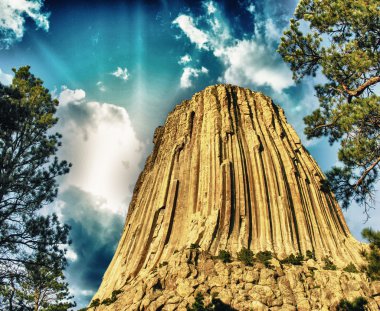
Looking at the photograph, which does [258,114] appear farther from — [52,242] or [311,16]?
[52,242]

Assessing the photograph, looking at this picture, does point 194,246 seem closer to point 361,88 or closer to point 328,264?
point 328,264

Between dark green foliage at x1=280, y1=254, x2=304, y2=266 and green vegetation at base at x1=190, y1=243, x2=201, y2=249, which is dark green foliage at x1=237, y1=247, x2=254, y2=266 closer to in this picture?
dark green foliage at x1=280, y1=254, x2=304, y2=266

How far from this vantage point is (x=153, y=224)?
3997 centimetres

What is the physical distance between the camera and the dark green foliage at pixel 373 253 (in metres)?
13.3

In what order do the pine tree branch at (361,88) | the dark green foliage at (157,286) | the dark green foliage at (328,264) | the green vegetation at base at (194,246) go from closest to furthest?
the pine tree branch at (361,88), the dark green foliage at (157,286), the dark green foliage at (328,264), the green vegetation at base at (194,246)

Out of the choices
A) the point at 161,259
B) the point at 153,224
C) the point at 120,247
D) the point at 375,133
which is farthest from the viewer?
the point at 120,247

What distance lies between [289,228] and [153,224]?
1631 cm

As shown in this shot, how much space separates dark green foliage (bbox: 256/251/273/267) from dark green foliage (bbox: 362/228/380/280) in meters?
16.9

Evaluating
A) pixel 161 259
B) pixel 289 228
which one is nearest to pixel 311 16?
pixel 289 228

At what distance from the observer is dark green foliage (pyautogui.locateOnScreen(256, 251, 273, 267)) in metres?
30.2

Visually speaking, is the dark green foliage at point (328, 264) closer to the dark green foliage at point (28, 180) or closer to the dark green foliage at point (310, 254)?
the dark green foliage at point (310, 254)

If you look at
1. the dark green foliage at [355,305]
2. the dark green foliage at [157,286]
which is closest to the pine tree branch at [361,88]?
the dark green foliage at [355,305]

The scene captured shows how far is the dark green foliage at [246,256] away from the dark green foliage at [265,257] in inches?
29.1

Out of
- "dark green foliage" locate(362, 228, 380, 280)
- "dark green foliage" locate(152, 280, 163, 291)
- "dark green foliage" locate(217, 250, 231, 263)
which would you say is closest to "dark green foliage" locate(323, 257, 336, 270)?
"dark green foliage" locate(217, 250, 231, 263)
